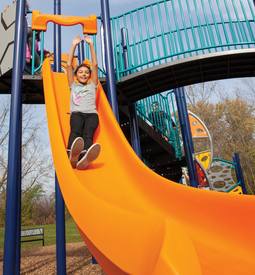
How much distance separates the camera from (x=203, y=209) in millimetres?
2098

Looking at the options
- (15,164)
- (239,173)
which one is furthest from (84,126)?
(239,173)

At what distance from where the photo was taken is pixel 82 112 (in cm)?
388

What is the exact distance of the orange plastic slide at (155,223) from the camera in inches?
60.0

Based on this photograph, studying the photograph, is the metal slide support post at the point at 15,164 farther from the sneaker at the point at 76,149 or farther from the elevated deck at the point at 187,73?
the elevated deck at the point at 187,73

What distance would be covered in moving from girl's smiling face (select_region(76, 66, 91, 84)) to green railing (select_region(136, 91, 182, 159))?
223cm

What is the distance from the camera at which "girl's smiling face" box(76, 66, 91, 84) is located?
430 cm

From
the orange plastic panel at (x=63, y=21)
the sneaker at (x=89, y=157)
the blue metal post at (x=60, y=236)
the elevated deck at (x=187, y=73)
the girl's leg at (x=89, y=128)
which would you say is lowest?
the blue metal post at (x=60, y=236)

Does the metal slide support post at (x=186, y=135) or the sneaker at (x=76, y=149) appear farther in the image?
the metal slide support post at (x=186, y=135)

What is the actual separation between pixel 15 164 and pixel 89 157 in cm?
99

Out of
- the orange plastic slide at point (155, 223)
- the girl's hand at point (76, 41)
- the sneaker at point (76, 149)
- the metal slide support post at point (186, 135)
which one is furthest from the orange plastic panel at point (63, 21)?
the metal slide support post at point (186, 135)

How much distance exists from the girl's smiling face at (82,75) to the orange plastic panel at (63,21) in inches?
27.3

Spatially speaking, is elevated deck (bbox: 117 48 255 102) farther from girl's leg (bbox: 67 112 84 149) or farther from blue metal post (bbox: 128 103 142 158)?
girl's leg (bbox: 67 112 84 149)

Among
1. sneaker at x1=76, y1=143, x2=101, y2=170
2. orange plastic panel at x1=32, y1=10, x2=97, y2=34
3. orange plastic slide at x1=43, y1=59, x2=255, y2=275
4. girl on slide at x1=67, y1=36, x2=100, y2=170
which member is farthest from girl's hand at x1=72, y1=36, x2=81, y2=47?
sneaker at x1=76, y1=143, x2=101, y2=170

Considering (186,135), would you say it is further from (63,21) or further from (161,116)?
(63,21)
